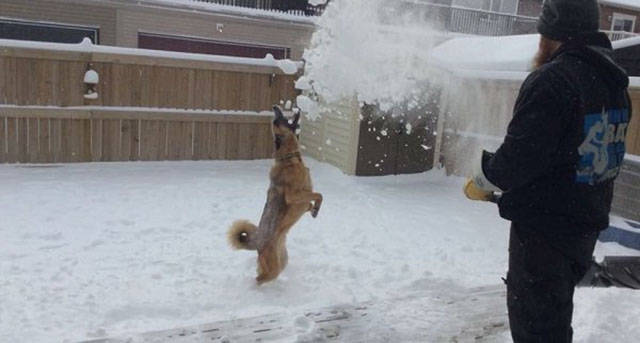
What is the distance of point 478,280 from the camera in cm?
454

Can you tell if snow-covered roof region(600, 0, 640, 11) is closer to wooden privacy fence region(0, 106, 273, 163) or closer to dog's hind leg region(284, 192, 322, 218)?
wooden privacy fence region(0, 106, 273, 163)

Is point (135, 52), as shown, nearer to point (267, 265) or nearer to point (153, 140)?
point (153, 140)

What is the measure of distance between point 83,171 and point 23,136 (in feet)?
3.16

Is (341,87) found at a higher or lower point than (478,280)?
higher

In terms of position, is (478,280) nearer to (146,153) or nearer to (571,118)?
(571,118)

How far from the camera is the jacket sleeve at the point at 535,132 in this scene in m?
2.05

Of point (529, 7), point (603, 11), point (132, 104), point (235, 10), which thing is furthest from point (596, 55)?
point (603, 11)

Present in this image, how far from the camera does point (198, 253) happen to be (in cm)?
475

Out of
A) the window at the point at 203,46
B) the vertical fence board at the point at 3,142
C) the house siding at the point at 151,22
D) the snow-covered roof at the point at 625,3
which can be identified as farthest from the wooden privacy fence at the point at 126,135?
the snow-covered roof at the point at 625,3

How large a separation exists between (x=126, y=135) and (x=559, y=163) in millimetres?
7200

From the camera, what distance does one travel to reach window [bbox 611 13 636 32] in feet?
78.3

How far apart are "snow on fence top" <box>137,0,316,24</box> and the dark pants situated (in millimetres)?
12604

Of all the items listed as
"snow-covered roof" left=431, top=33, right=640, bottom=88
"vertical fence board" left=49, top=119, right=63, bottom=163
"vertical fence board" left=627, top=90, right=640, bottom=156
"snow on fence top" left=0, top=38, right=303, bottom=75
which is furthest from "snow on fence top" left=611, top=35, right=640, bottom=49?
"vertical fence board" left=49, top=119, right=63, bottom=163

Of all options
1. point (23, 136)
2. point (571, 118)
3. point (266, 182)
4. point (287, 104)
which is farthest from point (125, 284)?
point (287, 104)
